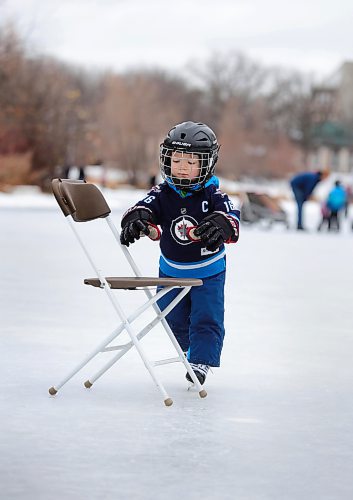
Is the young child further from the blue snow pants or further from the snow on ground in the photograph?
the snow on ground

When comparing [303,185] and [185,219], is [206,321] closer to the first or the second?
[185,219]

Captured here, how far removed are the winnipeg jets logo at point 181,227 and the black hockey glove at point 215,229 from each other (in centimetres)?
19

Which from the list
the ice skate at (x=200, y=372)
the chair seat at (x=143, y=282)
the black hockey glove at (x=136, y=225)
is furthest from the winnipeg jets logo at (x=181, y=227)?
the ice skate at (x=200, y=372)

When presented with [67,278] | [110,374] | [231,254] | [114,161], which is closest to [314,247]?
[231,254]

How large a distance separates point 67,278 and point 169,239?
6.35 meters

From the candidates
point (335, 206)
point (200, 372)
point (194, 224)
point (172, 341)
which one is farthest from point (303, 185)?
point (172, 341)

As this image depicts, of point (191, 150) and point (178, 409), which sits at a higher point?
point (191, 150)

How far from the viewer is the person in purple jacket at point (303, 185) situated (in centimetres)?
2545

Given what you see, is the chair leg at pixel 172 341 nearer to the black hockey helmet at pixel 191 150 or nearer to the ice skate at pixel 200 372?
the ice skate at pixel 200 372

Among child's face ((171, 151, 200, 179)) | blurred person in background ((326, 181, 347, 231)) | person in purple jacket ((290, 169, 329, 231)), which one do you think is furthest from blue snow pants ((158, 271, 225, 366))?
blurred person in background ((326, 181, 347, 231))

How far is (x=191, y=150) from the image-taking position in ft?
17.3

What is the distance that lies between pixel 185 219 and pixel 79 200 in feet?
1.62

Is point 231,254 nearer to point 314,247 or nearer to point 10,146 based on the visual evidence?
point 314,247

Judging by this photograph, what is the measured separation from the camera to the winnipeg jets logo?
210 inches
